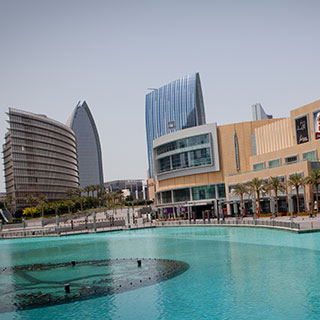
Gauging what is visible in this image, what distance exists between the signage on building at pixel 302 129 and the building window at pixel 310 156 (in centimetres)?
379

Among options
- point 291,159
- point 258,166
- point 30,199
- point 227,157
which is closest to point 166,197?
point 227,157

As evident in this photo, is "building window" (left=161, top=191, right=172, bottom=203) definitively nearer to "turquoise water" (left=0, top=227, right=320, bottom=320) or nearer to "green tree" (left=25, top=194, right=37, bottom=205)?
"green tree" (left=25, top=194, right=37, bottom=205)

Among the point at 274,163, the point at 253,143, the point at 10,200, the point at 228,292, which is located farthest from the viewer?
the point at 10,200

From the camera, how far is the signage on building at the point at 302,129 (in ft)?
265

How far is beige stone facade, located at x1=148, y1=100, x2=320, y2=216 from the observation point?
256ft

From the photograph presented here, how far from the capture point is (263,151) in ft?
310

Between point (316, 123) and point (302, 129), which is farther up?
point (316, 123)

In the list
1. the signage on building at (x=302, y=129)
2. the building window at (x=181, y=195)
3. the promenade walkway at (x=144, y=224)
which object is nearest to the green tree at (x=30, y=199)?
the promenade walkway at (x=144, y=224)

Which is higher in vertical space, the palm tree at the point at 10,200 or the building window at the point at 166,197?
the palm tree at the point at 10,200

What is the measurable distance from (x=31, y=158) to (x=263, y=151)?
10807 centimetres

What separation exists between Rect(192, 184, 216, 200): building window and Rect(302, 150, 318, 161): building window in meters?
27.3

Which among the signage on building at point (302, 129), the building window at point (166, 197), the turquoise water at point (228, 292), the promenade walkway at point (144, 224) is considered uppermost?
the signage on building at point (302, 129)

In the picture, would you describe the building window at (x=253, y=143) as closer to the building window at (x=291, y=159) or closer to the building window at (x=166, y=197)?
the building window at (x=291, y=159)

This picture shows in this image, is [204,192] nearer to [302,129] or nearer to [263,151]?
[263,151]
